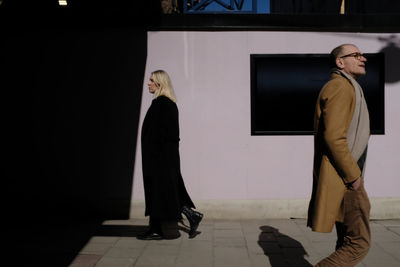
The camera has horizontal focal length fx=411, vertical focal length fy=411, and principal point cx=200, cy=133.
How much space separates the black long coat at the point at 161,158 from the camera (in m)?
4.82

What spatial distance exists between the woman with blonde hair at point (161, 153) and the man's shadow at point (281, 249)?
1093 millimetres

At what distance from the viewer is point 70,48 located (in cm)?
609

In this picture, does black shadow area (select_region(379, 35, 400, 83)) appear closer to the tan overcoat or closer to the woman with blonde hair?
the woman with blonde hair

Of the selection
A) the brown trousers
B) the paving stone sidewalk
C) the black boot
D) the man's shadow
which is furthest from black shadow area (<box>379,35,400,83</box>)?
the brown trousers

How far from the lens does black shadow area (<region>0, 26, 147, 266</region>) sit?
6094 mm

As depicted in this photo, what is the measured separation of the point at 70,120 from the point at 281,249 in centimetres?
354

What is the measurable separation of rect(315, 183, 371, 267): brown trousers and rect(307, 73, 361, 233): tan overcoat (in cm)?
6

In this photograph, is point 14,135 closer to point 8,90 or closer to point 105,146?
point 8,90

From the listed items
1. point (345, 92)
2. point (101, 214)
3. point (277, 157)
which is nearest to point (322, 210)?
point (345, 92)

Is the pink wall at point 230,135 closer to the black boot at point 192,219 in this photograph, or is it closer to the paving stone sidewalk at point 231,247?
the paving stone sidewalk at point 231,247

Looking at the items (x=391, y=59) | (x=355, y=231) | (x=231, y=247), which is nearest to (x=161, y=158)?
(x=231, y=247)

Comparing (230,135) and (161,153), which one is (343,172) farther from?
(230,135)

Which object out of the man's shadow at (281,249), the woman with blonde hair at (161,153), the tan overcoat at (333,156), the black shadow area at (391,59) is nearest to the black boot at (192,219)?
the woman with blonde hair at (161,153)

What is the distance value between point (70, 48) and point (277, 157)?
347cm
